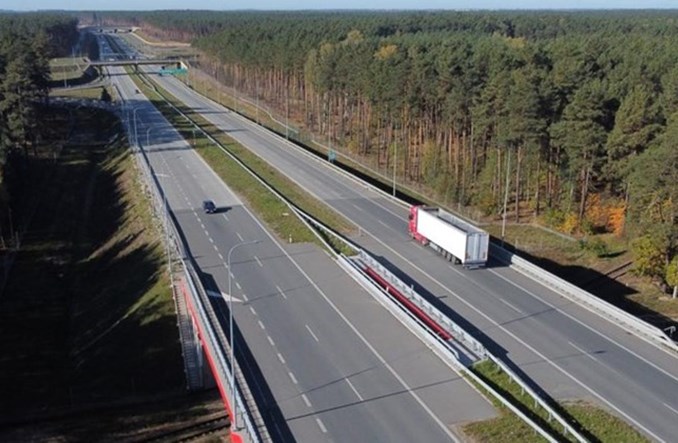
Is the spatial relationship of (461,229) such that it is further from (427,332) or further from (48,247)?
(48,247)

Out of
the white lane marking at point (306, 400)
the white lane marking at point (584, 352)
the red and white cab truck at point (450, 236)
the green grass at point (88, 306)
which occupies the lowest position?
the green grass at point (88, 306)

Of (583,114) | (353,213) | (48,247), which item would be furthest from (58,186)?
(583,114)

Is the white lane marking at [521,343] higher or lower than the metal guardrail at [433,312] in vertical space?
lower

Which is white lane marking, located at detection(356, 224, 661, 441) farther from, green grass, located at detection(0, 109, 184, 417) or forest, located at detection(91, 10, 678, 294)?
green grass, located at detection(0, 109, 184, 417)

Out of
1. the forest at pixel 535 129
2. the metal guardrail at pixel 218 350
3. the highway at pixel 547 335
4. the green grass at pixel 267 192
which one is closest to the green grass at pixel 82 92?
the green grass at pixel 267 192

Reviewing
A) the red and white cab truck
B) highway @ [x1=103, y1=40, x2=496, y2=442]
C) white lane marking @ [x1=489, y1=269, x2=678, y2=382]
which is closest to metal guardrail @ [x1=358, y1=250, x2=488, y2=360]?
highway @ [x1=103, y1=40, x2=496, y2=442]

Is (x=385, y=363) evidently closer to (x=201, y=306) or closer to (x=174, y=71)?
(x=201, y=306)

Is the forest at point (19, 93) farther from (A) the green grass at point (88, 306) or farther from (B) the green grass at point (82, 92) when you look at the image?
(B) the green grass at point (82, 92)

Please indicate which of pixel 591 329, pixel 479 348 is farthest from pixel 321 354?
pixel 591 329
